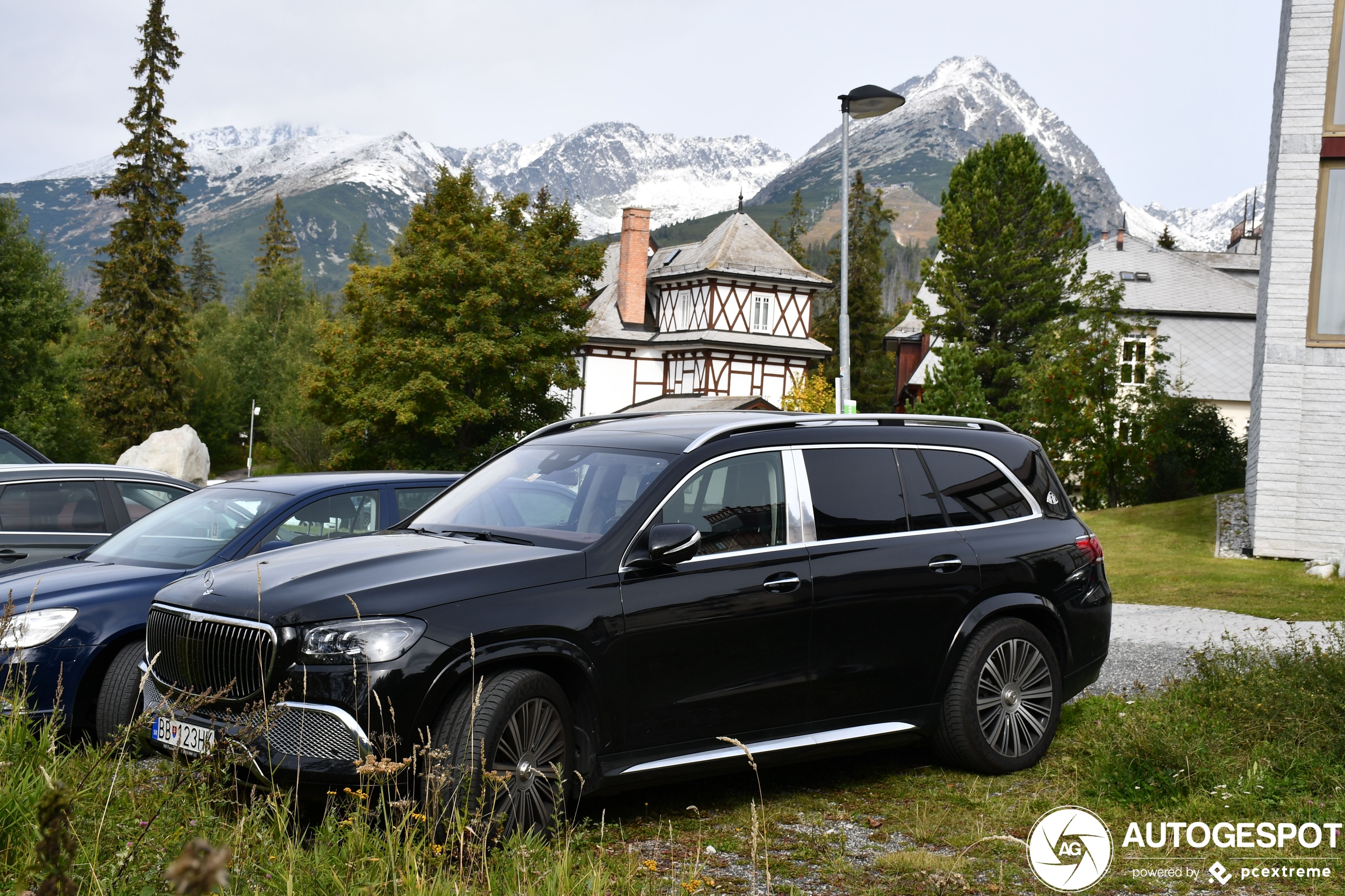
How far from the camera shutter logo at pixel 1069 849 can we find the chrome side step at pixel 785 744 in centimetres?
90

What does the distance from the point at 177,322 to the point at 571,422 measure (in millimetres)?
56748

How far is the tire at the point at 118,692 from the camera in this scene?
6129 millimetres

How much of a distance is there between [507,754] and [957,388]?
125ft

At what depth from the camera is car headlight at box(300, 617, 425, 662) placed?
177 inches

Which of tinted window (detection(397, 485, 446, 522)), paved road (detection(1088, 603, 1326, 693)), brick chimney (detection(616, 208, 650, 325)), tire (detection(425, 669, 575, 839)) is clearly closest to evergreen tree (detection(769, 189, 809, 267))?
brick chimney (detection(616, 208, 650, 325))

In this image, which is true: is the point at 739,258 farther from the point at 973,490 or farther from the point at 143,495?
the point at 973,490

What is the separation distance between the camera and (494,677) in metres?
4.68

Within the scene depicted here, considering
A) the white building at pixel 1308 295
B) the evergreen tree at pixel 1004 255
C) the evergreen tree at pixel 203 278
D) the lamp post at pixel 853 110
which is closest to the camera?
the lamp post at pixel 853 110

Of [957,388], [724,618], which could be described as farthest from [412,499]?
[957,388]

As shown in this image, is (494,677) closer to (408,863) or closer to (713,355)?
(408,863)

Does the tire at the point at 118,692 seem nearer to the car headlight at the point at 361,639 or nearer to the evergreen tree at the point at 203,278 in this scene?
the car headlight at the point at 361,639

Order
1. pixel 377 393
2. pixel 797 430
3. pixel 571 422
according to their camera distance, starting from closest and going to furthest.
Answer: pixel 797 430 < pixel 571 422 < pixel 377 393

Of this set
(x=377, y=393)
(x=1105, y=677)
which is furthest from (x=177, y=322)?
(x=1105, y=677)

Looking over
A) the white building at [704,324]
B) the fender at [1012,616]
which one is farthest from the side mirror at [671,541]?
the white building at [704,324]
